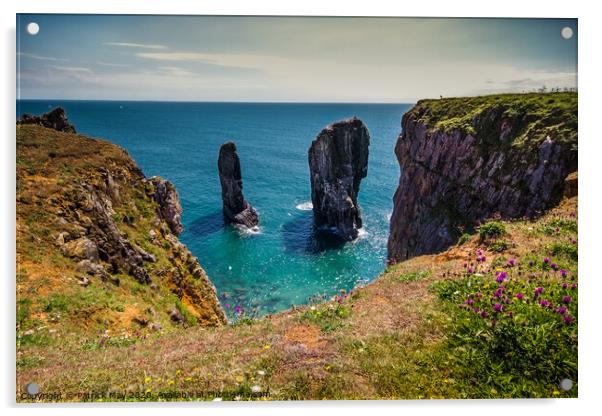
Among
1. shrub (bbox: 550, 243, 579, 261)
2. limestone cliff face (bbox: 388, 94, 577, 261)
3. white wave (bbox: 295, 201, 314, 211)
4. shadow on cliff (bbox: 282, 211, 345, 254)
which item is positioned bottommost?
shadow on cliff (bbox: 282, 211, 345, 254)

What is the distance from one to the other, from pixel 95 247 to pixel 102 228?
1365 mm

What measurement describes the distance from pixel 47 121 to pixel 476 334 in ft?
84.3

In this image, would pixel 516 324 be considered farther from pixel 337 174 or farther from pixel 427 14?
pixel 337 174

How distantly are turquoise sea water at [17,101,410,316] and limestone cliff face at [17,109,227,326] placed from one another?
229 centimetres

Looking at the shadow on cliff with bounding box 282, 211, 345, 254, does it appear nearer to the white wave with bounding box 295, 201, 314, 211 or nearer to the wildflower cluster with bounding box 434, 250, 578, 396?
the white wave with bounding box 295, 201, 314, 211

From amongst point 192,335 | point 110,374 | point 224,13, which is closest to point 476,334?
point 192,335

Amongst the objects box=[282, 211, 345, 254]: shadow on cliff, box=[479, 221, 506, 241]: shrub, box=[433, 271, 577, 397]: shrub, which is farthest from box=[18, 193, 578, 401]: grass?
box=[282, 211, 345, 254]: shadow on cliff

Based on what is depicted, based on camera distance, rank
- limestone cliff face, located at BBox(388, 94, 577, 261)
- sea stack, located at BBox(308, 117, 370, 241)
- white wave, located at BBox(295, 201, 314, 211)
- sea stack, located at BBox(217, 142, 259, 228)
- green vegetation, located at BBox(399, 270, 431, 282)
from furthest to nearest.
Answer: white wave, located at BBox(295, 201, 314, 211) < sea stack, located at BBox(217, 142, 259, 228) < sea stack, located at BBox(308, 117, 370, 241) < limestone cliff face, located at BBox(388, 94, 577, 261) < green vegetation, located at BBox(399, 270, 431, 282)

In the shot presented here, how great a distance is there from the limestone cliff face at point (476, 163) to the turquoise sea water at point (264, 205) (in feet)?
18.5

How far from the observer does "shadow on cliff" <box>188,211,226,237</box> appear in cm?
5612

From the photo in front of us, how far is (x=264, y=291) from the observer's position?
39.9m

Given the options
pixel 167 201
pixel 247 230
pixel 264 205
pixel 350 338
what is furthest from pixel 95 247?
pixel 264 205

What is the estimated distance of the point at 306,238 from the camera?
182 ft
